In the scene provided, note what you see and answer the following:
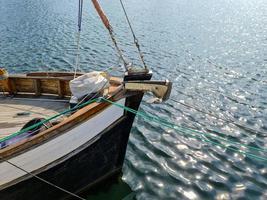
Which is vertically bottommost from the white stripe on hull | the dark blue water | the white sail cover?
the dark blue water

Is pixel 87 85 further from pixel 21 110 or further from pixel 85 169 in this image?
pixel 21 110

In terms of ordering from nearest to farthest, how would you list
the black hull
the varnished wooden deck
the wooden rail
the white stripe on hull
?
the white stripe on hull → the black hull → the varnished wooden deck → the wooden rail

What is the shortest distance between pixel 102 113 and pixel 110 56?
16.8 metres

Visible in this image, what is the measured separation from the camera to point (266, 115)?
45.9 feet

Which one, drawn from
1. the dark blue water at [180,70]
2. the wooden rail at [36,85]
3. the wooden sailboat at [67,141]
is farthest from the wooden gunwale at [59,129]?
the dark blue water at [180,70]

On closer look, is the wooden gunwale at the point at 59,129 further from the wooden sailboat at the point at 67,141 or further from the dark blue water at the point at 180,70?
the dark blue water at the point at 180,70

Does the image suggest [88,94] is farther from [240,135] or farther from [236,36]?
[236,36]

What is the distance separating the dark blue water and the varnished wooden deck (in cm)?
326

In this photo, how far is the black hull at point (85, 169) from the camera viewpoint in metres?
7.35

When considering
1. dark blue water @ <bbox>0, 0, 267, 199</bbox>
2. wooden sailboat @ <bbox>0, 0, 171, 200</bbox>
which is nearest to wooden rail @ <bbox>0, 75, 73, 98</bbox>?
wooden sailboat @ <bbox>0, 0, 171, 200</bbox>

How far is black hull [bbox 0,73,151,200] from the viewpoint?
7.35 metres

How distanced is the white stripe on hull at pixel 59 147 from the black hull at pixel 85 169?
0.82 ft

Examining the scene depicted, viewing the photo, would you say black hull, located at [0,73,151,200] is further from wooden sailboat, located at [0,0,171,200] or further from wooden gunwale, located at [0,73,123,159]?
wooden gunwale, located at [0,73,123,159]

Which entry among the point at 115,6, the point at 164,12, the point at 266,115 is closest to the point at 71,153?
the point at 266,115
